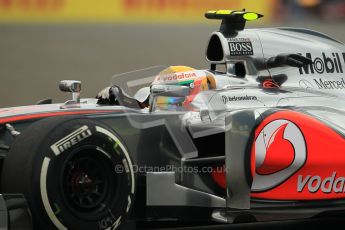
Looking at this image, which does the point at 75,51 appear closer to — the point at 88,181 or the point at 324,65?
the point at 324,65

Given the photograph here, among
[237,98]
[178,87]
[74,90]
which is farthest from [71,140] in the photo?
[237,98]

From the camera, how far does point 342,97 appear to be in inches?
227

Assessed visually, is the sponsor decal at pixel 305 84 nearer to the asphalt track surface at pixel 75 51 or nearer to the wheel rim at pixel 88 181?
the wheel rim at pixel 88 181

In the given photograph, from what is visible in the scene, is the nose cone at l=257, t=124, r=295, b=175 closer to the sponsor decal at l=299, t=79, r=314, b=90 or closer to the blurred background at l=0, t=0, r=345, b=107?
the sponsor decal at l=299, t=79, r=314, b=90

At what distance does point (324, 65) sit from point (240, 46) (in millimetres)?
670

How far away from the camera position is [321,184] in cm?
512

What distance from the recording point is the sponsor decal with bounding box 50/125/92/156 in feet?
14.7

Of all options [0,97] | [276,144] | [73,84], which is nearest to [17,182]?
[73,84]

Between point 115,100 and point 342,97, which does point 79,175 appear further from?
point 342,97

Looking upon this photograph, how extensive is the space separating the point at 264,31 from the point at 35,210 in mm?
2454

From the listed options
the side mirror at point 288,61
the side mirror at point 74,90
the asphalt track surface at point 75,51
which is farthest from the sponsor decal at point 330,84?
the asphalt track surface at point 75,51

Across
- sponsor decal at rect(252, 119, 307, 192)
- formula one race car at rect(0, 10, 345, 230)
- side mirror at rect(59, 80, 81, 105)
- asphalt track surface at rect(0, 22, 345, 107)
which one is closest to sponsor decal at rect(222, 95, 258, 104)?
formula one race car at rect(0, 10, 345, 230)

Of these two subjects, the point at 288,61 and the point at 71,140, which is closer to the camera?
the point at 71,140

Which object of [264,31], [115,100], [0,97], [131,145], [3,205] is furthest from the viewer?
[0,97]
